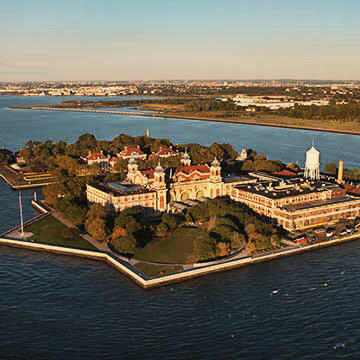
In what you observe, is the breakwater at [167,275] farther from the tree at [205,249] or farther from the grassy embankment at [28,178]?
the grassy embankment at [28,178]

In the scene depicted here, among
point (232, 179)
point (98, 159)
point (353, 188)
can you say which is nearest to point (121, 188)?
point (232, 179)

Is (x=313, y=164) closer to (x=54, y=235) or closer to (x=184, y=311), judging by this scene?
(x=54, y=235)

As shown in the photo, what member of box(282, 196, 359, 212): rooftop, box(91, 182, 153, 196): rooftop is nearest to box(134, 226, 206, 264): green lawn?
box(91, 182, 153, 196): rooftop

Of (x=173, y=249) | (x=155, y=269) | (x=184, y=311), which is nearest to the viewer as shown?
(x=184, y=311)

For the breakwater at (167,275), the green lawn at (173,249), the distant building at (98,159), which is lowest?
the breakwater at (167,275)

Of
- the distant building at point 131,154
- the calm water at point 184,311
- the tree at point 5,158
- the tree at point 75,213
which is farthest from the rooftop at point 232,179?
the tree at point 5,158

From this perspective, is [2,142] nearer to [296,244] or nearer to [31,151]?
[31,151]
